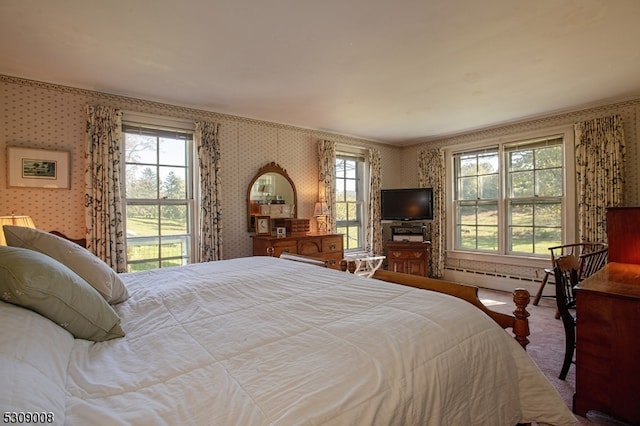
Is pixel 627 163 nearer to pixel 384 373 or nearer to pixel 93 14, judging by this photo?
pixel 384 373

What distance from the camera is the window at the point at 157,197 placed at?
3631 mm

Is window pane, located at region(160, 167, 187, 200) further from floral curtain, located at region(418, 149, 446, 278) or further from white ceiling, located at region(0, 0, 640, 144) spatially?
floral curtain, located at region(418, 149, 446, 278)

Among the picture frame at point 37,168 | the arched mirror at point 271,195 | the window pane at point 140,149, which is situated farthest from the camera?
the arched mirror at point 271,195

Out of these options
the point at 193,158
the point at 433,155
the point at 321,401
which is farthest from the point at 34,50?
the point at 433,155

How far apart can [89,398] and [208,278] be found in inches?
48.7

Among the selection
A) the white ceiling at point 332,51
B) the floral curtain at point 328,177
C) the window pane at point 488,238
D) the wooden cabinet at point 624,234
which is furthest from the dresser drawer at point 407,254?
the wooden cabinet at point 624,234

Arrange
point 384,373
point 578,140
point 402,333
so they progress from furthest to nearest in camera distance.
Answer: point 578,140
point 402,333
point 384,373

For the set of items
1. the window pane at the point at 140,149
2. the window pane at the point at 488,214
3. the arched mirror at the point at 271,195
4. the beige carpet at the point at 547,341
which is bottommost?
the beige carpet at the point at 547,341

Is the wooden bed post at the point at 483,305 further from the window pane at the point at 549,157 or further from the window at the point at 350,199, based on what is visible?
the window pane at the point at 549,157

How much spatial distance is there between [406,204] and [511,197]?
161 centimetres

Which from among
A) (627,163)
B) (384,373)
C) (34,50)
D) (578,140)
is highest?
(34,50)

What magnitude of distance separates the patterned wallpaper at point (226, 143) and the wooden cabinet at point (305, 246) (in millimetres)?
434

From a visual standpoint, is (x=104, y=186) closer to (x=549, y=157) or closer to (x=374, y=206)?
(x=374, y=206)

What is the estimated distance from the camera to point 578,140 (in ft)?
13.6
